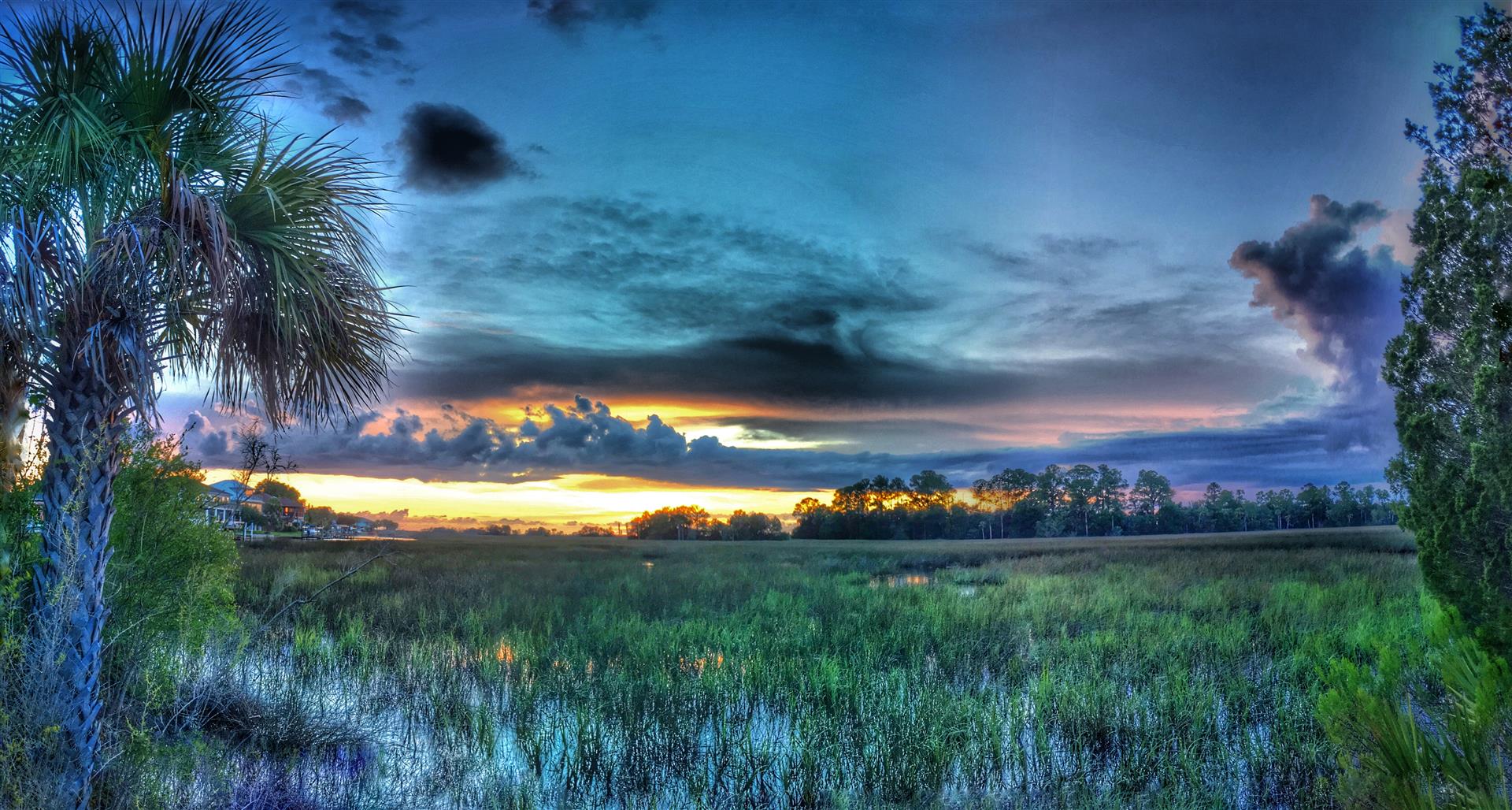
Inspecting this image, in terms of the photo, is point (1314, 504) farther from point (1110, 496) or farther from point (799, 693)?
point (799, 693)

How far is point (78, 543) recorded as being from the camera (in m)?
5.12

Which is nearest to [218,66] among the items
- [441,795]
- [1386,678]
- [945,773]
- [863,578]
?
[441,795]

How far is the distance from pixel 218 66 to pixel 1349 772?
32.2 ft

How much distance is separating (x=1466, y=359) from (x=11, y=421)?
37.7 feet

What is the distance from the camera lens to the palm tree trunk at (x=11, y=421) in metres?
6.20

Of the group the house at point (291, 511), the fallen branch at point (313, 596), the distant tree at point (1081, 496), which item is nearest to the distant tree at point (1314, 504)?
the distant tree at point (1081, 496)

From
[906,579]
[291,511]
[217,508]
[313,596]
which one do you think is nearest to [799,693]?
[313,596]

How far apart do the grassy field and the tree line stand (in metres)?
21.6

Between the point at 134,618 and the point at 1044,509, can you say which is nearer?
the point at 134,618

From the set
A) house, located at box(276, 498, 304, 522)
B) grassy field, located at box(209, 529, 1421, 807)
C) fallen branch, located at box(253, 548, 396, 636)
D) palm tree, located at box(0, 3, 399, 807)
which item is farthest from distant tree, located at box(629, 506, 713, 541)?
palm tree, located at box(0, 3, 399, 807)

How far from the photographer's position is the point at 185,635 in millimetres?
6410

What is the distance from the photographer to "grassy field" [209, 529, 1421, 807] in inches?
239

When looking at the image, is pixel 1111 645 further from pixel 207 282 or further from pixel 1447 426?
pixel 207 282

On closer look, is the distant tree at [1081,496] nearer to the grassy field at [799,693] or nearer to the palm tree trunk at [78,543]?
the grassy field at [799,693]
